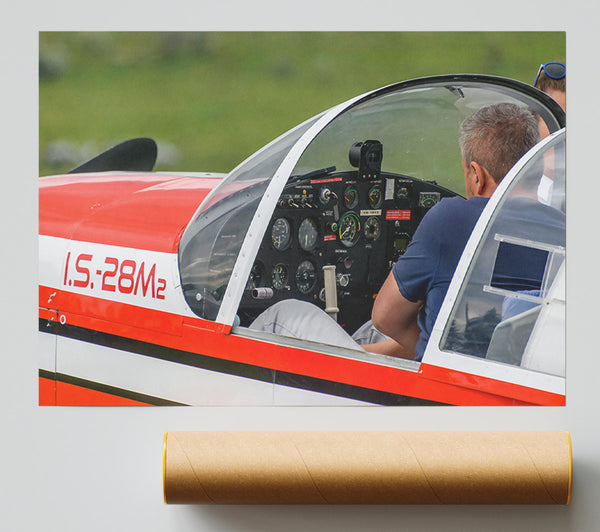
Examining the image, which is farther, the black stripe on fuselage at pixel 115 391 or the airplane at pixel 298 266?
the black stripe on fuselage at pixel 115 391

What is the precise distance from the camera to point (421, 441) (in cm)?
203

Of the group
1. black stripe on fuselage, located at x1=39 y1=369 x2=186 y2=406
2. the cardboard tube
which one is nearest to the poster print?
black stripe on fuselage, located at x1=39 y1=369 x2=186 y2=406

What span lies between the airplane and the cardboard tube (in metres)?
0.14

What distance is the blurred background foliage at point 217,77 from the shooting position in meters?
2.15

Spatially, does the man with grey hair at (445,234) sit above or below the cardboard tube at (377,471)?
above

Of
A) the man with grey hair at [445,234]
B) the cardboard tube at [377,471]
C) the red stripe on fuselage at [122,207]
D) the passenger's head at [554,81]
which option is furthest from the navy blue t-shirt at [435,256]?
the red stripe on fuselage at [122,207]

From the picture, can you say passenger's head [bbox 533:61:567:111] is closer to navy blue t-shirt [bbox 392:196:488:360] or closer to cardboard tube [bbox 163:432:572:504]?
navy blue t-shirt [bbox 392:196:488:360]

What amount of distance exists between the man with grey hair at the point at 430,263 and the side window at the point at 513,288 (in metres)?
0.06

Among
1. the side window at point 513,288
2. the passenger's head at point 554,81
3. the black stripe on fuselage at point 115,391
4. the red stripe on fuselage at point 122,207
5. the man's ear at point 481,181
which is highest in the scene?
the passenger's head at point 554,81

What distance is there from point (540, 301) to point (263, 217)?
89cm

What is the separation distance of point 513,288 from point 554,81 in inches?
27.9

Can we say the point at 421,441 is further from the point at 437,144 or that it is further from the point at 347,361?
the point at 437,144

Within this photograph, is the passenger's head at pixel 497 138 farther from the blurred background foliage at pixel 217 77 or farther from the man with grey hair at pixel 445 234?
the blurred background foliage at pixel 217 77

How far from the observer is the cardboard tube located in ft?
6.48
